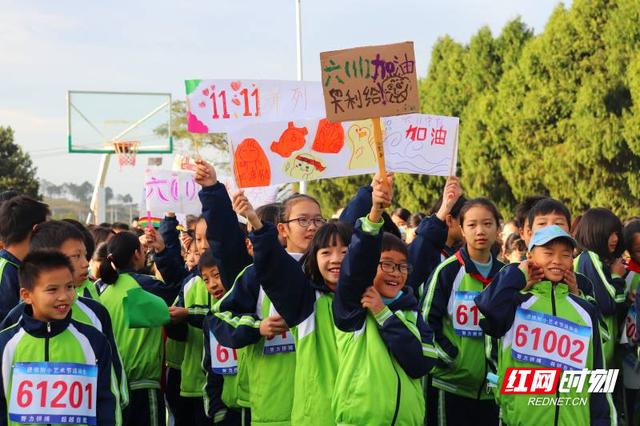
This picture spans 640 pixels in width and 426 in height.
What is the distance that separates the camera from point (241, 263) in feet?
16.0

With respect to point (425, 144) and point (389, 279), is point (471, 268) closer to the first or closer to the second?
point (425, 144)

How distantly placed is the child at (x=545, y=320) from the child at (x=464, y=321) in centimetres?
52

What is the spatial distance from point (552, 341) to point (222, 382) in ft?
6.52

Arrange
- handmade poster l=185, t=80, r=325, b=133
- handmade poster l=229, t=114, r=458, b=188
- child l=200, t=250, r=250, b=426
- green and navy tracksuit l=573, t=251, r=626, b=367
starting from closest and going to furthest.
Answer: child l=200, t=250, r=250, b=426 < handmade poster l=229, t=114, r=458, b=188 < green and navy tracksuit l=573, t=251, r=626, b=367 < handmade poster l=185, t=80, r=325, b=133

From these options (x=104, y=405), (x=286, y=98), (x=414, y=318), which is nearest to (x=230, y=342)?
(x=104, y=405)

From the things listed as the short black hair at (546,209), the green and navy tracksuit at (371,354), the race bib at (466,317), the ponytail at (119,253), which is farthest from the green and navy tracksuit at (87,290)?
the short black hair at (546,209)

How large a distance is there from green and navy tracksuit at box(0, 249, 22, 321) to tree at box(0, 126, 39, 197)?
125ft

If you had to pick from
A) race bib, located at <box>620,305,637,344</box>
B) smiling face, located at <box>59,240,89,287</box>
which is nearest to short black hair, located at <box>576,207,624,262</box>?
race bib, located at <box>620,305,637,344</box>

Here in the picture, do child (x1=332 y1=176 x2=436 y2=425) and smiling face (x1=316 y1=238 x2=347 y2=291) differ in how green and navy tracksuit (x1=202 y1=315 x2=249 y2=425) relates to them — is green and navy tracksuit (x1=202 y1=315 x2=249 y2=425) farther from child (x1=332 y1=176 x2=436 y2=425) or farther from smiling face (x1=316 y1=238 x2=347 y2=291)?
child (x1=332 y1=176 x2=436 y2=425)

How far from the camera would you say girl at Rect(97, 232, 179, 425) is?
605cm

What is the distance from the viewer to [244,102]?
7.00 meters

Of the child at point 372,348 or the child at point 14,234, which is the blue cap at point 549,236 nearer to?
the child at point 372,348

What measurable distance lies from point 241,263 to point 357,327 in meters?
1.09

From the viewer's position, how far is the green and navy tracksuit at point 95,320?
14.1 ft
